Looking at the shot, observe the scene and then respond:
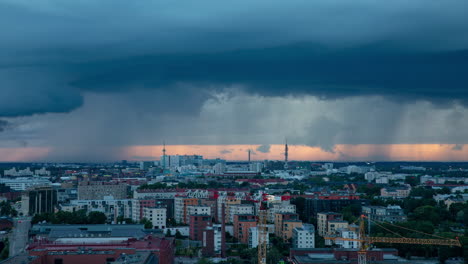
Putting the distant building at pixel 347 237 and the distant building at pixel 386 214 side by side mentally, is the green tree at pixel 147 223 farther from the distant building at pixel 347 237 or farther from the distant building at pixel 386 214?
the distant building at pixel 386 214

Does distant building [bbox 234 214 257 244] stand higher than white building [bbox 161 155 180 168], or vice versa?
white building [bbox 161 155 180 168]

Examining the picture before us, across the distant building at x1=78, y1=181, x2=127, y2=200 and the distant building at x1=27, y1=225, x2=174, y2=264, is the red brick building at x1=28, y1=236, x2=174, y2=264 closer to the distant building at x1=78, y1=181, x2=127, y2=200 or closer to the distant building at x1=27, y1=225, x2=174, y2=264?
the distant building at x1=27, y1=225, x2=174, y2=264

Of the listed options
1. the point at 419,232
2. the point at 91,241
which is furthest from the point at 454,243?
the point at 91,241

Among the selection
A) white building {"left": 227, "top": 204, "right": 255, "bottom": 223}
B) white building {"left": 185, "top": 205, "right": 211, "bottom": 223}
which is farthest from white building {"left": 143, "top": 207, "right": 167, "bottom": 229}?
white building {"left": 227, "top": 204, "right": 255, "bottom": 223}

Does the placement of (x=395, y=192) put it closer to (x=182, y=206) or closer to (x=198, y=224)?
(x=182, y=206)

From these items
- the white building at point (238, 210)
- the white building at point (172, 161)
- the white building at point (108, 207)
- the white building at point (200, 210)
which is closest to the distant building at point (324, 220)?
the white building at point (238, 210)

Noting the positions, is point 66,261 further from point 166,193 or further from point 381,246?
point 166,193
